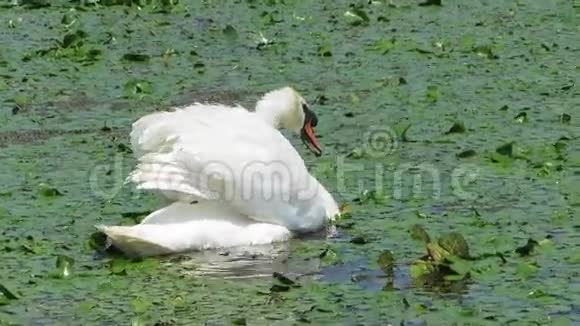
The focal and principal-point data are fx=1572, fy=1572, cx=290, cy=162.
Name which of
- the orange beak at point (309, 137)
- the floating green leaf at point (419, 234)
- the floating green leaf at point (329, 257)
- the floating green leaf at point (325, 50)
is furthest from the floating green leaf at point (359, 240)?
the floating green leaf at point (325, 50)

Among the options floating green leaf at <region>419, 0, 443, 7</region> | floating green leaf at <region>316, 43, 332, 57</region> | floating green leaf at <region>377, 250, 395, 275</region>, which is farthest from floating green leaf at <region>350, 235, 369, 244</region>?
floating green leaf at <region>419, 0, 443, 7</region>

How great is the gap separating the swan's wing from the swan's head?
633 mm

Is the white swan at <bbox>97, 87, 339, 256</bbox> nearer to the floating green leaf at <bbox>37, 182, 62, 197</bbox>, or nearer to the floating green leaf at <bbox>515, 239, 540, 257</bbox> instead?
the floating green leaf at <bbox>37, 182, 62, 197</bbox>

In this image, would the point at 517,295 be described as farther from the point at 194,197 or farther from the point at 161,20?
the point at 161,20

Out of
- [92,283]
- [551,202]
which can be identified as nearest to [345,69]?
[551,202]

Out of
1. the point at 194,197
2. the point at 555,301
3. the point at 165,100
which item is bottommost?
the point at 555,301

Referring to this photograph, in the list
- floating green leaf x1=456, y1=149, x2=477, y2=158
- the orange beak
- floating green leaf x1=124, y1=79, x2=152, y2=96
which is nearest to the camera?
the orange beak

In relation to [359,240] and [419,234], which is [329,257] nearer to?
[359,240]

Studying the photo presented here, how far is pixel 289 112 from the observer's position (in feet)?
29.3

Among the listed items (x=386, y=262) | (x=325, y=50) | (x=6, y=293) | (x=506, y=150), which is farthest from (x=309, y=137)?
(x=325, y=50)

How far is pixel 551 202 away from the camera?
830 centimetres

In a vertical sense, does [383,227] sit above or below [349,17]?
below

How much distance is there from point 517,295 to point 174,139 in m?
2.05

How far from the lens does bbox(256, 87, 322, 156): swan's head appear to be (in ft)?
28.9
